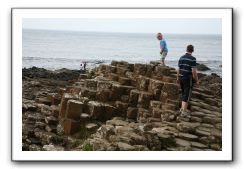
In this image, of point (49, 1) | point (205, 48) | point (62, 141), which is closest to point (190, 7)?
point (205, 48)

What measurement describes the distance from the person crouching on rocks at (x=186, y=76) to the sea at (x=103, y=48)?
0.21 feet

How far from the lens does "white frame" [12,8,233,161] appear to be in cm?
884

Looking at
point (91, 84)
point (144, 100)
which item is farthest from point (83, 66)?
point (144, 100)

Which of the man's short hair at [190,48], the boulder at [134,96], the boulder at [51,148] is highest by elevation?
the man's short hair at [190,48]

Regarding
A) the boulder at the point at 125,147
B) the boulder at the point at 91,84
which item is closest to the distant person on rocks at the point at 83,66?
the boulder at the point at 91,84

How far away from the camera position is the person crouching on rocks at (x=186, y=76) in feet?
29.6

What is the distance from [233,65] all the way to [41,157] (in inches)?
103

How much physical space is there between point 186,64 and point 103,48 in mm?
1053

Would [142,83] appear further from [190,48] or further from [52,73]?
[52,73]

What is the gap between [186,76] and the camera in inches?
357

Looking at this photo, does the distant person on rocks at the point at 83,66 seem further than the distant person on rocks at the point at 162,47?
Yes

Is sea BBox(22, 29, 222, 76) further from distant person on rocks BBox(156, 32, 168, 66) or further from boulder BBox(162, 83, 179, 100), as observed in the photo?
boulder BBox(162, 83, 179, 100)

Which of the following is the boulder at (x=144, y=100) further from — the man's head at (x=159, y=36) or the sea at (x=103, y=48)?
the man's head at (x=159, y=36)

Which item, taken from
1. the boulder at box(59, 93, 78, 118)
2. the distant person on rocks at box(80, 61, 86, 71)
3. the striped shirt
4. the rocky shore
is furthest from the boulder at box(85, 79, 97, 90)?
the striped shirt
